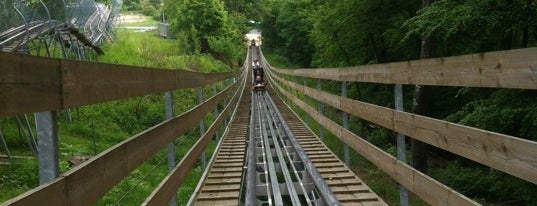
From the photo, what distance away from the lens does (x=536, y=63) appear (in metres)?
2.23

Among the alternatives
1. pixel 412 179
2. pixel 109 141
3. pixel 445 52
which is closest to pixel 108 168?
pixel 412 179

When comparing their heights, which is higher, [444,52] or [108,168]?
[444,52]

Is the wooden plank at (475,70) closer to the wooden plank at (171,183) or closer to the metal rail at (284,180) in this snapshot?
the metal rail at (284,180)

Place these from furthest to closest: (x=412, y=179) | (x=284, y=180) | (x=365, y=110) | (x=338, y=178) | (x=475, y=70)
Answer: (x=284, y=180), (x=338, y=178), (x=365, y=110), (x=412, y=179), (x=475, y=70)

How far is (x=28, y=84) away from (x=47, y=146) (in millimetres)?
234

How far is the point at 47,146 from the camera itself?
1.75 meters

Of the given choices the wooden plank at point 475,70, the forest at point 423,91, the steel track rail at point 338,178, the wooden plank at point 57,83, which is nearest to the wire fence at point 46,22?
the forest at point 423,91

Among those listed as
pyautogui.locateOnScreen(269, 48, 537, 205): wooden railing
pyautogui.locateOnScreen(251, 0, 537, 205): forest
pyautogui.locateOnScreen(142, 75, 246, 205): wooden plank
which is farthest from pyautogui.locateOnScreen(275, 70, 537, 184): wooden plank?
pyautogui.locateOnScreen(251, 0, 537, 205): forest

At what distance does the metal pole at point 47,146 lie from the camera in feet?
5.75

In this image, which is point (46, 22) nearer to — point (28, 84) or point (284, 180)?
point (284, 180)

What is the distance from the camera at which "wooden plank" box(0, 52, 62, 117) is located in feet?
5.00

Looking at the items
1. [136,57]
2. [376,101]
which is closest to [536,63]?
[376,101]

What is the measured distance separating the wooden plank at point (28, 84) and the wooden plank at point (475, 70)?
79.8 inches

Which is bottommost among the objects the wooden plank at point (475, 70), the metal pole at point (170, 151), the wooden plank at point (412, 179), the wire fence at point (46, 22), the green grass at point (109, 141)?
the green grass at point (109, 141)
